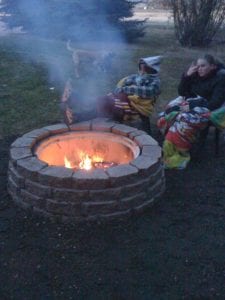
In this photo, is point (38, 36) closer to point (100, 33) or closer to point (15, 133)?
point (100, 33)

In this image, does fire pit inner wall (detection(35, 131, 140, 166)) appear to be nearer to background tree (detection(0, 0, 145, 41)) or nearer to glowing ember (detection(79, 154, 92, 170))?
glowing ember (detection(79, 154, 92, 170))

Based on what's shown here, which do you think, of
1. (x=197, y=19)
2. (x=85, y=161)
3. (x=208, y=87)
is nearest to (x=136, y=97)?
(x=208, y=87)

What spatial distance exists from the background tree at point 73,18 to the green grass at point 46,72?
1.28 ft

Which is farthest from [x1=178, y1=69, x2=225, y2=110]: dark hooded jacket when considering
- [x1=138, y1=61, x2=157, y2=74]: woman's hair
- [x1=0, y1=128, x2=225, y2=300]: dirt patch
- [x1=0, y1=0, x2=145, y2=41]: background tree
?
[x1=0, y1=0, x2=145, y2=41]: background tree

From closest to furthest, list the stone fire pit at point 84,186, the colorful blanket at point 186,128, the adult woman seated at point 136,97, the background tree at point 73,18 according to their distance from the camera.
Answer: the stone fire pit at point 84,186 → the colorful blanket at point 186,128 → the adult woman seated at point 136,97 → the background tree at point 73,18

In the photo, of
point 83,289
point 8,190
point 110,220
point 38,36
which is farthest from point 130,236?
point 38,36

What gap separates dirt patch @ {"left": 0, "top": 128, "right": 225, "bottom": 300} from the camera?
3.02 m

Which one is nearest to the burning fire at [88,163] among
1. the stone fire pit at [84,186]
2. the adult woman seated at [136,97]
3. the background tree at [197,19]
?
the stone fire pit at [84,186]

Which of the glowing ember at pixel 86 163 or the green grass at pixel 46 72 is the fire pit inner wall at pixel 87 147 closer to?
the glowing ember at pixel 86 163

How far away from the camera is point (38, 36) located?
40.1 feet

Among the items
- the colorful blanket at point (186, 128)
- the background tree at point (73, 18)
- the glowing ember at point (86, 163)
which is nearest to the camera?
the glowing ember at point (86, 163)

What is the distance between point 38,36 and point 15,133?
7256 millimetres

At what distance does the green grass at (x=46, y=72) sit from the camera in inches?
253

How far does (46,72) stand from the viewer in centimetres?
860
